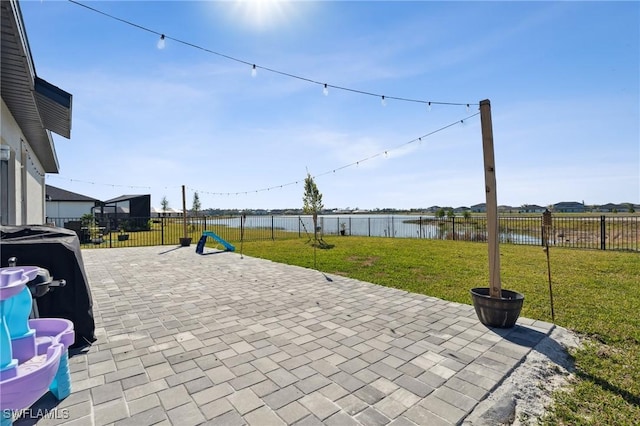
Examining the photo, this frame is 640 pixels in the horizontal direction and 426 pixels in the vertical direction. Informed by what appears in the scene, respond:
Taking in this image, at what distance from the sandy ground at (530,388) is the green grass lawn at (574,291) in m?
0.08

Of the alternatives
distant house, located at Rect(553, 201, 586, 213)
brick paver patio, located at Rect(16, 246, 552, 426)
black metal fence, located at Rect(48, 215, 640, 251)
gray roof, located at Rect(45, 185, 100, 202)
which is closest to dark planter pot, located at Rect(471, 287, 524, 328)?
brick paver patio, located at Rect(16, 246, 552, 426)

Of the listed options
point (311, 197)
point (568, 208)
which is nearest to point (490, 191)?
point (311, 197)

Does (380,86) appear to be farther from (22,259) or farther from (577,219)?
(577,219)

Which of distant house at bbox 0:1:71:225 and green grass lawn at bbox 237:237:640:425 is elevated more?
distant house at bbox 0:1:71:225

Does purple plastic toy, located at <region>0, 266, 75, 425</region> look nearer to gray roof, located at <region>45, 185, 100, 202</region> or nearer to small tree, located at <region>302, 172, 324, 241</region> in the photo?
small tree, located at <region>302, 172, 324, 241</region>

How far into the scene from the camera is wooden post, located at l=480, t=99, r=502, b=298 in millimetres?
3262

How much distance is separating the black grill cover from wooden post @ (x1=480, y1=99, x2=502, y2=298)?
13.4ft

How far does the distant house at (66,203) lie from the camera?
23.0m

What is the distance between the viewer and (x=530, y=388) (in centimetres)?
209

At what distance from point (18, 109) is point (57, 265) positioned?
3.82 m

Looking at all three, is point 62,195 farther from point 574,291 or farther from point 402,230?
point 574,291

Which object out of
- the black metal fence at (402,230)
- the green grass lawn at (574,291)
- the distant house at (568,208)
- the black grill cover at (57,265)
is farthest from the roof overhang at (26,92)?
the distant house at (568,208)

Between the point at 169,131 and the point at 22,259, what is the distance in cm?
825

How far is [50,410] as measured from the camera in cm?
179
